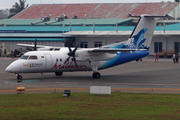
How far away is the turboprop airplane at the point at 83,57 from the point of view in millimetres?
30688

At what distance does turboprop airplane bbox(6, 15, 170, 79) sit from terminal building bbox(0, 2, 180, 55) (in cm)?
2844

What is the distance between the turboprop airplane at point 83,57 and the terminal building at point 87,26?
A: 28.4m

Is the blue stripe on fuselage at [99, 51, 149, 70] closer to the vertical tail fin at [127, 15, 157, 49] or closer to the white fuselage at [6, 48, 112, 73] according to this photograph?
the white fuselage at [6, 48, 112, 73]

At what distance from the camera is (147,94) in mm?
22906

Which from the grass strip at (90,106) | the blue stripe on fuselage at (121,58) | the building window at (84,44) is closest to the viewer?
the grass strip at (90,106)

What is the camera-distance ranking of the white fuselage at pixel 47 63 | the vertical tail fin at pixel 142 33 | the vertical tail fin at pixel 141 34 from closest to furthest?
the white fuselage at pixel 47 63
the vertical tail fin at pixel 141 34
the vertical tail fin at pixel 142 33

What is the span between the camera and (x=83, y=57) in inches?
1252

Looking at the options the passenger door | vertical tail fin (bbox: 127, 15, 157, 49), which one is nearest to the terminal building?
vertical tail fin (bbox: 127, 15, 157, 49)

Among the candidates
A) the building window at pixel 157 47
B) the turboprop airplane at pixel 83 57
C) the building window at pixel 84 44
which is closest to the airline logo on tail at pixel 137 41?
the turboprop airplane at pixel 83 57

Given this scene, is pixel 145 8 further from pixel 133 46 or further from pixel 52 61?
pixel 52 61

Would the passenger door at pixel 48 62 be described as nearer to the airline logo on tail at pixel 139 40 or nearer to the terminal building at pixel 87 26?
the airline logo on tail at pixel 139 40

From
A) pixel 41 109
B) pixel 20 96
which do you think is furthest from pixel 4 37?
pixel 41 109

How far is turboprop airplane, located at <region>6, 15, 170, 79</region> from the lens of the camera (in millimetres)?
30688

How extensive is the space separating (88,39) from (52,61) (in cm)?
4018
